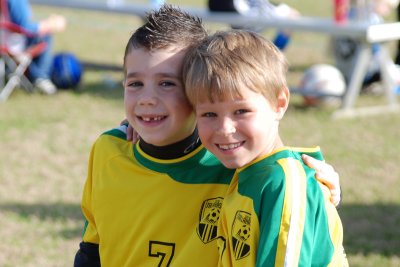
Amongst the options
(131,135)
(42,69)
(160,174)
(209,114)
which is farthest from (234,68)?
(42,69)

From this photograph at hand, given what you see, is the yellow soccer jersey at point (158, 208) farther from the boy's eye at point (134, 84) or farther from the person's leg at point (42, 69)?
the person's leg at point (42, 69)

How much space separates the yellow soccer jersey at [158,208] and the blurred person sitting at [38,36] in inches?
245

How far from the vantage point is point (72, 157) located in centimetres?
645

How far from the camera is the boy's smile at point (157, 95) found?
241cm

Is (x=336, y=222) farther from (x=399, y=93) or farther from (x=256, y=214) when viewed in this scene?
(x=399, y=93)

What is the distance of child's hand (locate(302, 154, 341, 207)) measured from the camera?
2309mm

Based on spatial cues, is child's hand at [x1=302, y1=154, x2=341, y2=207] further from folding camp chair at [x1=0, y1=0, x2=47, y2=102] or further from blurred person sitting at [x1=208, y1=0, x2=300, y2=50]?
folding camp chair at [x1=0, y1=0, x2=47, y2=102]

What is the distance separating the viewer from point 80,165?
20.5 feet

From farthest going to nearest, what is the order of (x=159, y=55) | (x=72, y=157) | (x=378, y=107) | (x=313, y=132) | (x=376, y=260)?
(x=378, y=107), (x=313, y=132), (x=72, y=157), (x=376, y=260), (x=159, y=55)

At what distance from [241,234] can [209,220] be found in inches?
10.9

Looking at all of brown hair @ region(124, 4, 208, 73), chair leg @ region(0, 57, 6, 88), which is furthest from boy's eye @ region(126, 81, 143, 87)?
chair leg @ region(0, 57, 6, 88)

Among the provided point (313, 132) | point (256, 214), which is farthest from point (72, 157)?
point (256, 214)

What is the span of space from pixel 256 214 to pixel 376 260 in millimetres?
2513

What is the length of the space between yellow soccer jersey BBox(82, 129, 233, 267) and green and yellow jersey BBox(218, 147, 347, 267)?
0.17 metres
